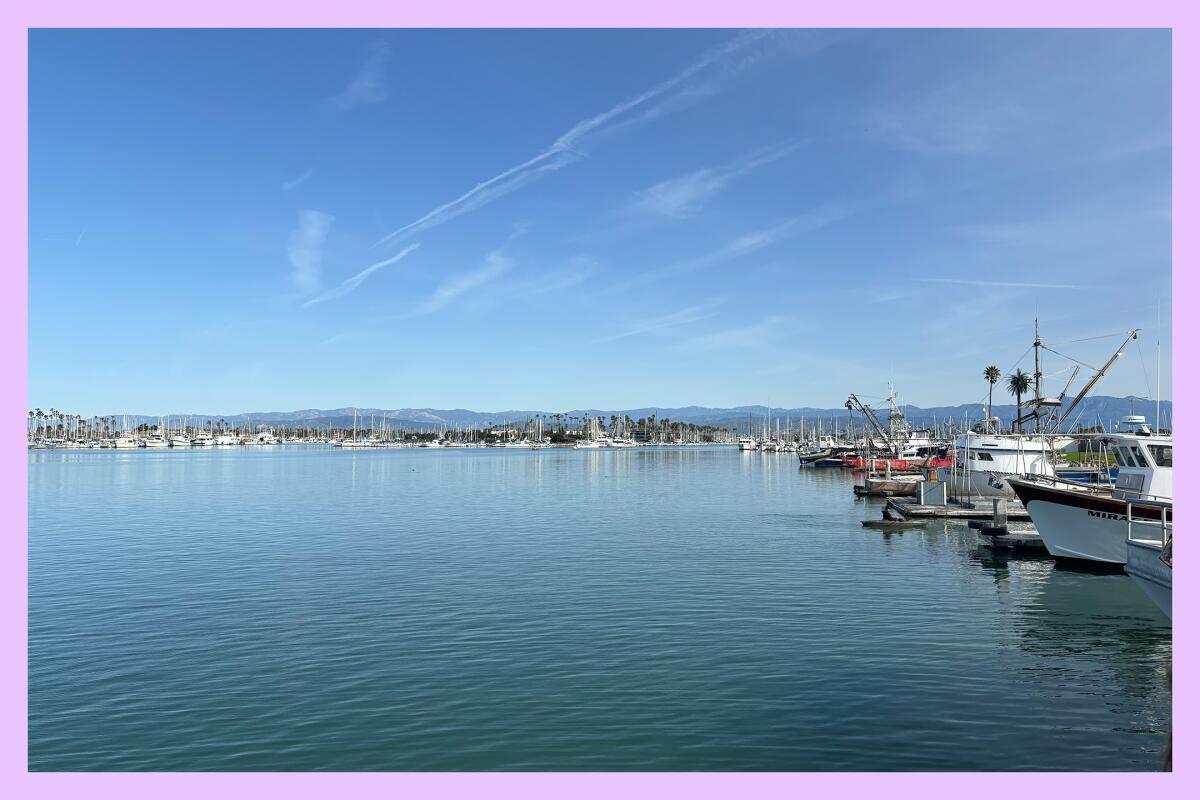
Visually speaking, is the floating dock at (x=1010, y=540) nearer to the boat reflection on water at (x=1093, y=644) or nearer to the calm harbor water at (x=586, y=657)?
the calm harbor water at (x=586, y=657)

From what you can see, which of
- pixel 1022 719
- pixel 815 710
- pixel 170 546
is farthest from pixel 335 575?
pixel 1022 719

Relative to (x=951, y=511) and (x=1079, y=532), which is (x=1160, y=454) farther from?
(x=951, y=511)

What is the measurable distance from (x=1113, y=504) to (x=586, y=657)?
73.1 feet

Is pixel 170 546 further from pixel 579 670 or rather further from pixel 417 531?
pixel 579 670

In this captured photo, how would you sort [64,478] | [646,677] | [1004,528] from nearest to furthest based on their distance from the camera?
[646,677]
[1004,528]
[64,478]

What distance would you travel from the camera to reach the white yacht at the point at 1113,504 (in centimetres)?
2979

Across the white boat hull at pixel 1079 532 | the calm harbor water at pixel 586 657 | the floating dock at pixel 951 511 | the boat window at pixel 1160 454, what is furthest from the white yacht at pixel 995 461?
the boat window at pixel 1160 454

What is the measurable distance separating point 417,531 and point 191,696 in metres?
30.7

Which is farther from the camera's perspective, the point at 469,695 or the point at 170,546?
the point at 170,546

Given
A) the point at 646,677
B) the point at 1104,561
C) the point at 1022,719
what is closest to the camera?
the point at 1022,719

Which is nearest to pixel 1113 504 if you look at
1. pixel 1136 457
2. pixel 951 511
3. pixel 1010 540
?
pixel 1136 457

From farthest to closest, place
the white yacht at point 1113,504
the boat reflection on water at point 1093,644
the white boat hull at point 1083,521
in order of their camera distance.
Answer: the white boat hull at point 1083,521 → the white yacht at point 1113,504 → the boat reflection on water at point 1093,644

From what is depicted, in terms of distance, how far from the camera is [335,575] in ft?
107

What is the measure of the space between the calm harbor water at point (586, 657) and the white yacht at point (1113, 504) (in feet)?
4.03
